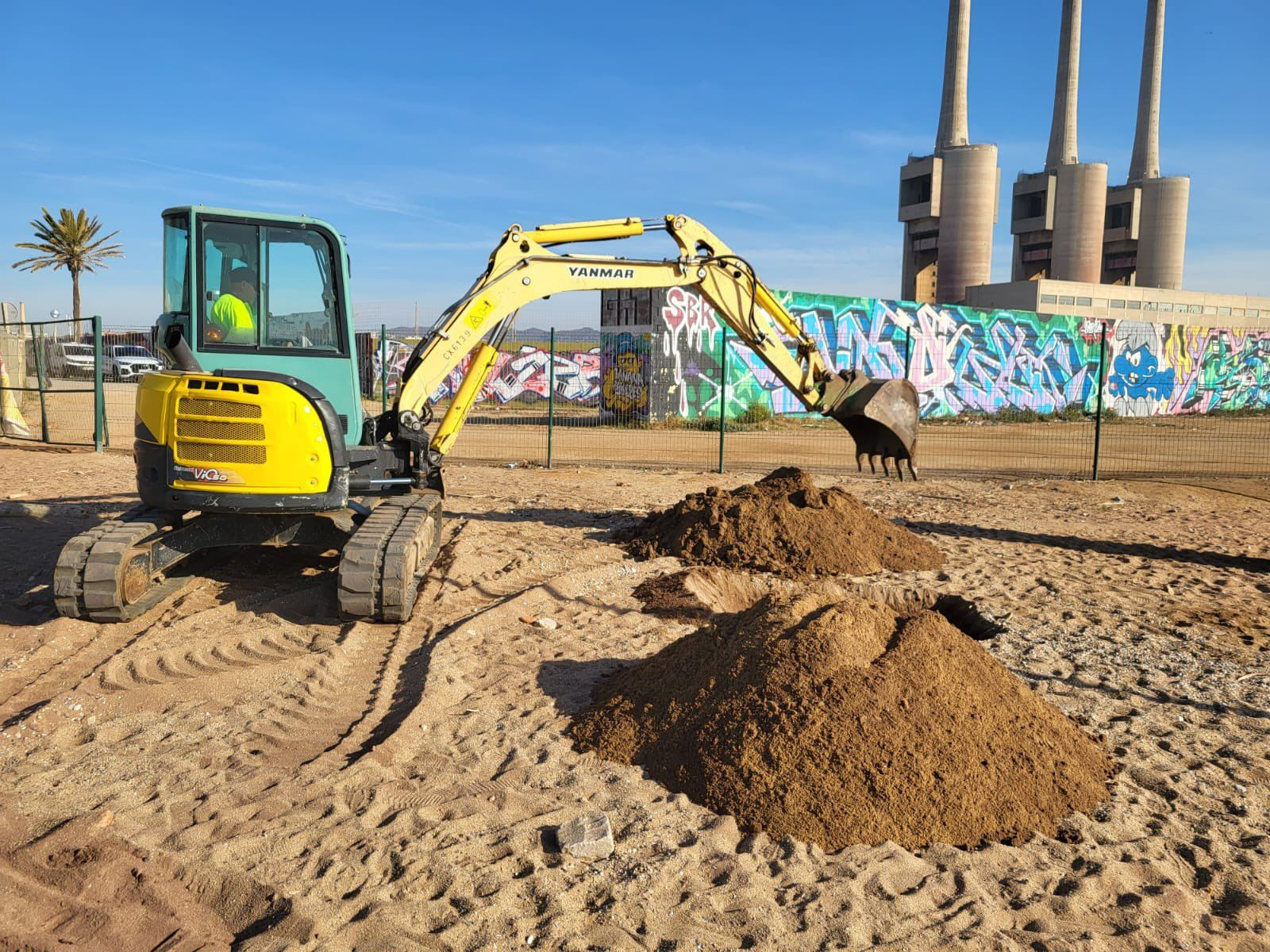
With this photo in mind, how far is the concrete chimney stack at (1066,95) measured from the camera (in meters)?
60.4

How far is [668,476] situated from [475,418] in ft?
41.7

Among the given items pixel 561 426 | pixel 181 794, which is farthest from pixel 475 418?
pixel 181 794

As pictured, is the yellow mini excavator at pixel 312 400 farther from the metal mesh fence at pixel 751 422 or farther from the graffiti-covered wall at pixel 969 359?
the graffiti-covered wall at pixel 969 359

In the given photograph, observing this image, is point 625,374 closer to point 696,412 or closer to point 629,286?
point 696,412

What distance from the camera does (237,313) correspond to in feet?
22.6

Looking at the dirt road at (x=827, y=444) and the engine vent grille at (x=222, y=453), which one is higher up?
the engine vent grille at (x=222, y=453)

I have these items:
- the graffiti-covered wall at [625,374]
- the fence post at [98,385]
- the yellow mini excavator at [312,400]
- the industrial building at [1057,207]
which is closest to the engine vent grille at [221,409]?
the yellow mini excavator at [312,400]

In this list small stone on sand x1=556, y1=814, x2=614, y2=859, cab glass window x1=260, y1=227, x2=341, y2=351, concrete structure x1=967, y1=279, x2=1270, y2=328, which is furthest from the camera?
concrete structure x1=967, y1=279, x2=1270, y2=328

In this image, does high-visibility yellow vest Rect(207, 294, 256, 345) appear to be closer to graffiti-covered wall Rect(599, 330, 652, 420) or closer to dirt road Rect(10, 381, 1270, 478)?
dirt road Rect(10, 381, 1270, 478)

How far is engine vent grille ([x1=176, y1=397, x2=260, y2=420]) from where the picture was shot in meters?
6.14

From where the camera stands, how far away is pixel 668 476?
15.1 m

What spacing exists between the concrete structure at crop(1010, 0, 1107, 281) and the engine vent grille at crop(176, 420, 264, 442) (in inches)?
2458

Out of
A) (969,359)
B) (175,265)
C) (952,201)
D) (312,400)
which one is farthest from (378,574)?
(952,201)

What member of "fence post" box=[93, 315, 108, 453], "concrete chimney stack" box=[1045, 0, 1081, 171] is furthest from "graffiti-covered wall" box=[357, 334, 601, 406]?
"concrete chimney stack" box=[1045, 0, 1081, 171]
